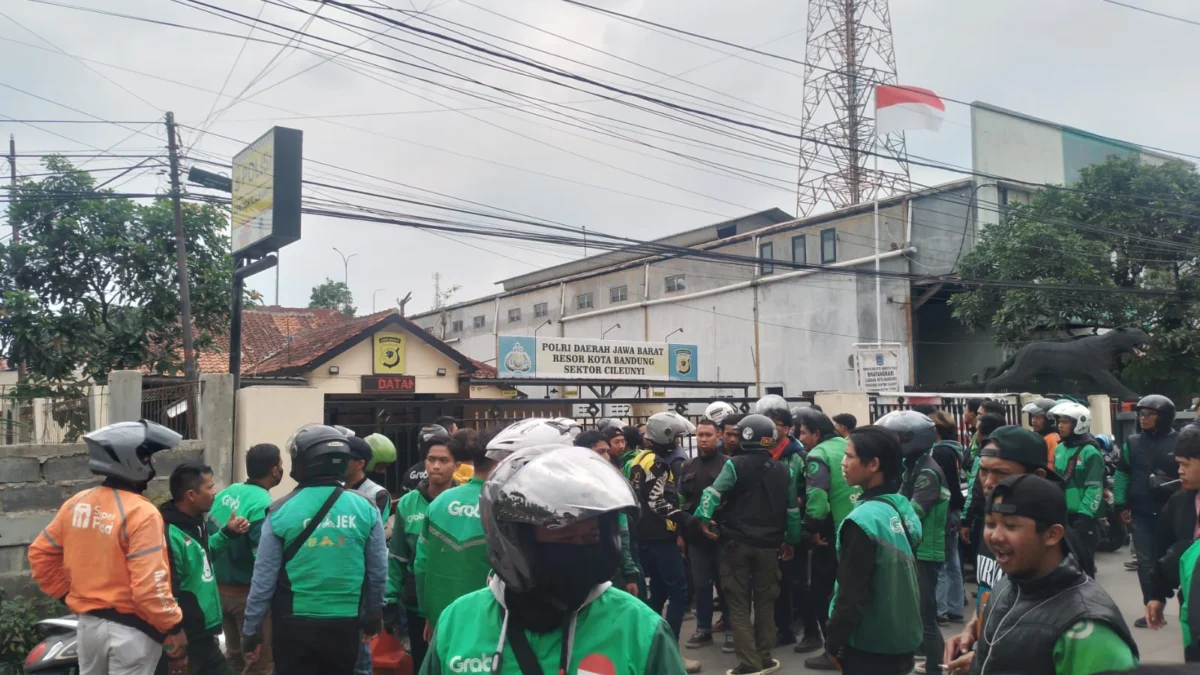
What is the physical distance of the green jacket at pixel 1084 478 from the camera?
7.50 meters

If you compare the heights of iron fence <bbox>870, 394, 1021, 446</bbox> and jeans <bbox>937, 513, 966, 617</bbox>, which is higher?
iron fence <bbox>870, 394, 1021, 446</bbox>

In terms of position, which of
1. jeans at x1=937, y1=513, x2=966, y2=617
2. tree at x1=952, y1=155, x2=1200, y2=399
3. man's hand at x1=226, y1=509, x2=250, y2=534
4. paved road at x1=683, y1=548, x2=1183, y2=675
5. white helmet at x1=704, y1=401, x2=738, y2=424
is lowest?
paved road at x1=683, y1=548, x2=1183, y2=675

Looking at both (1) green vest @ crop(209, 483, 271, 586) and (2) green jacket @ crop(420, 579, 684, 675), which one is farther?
(1) green vest @ crop(209, 483, 271, 586)

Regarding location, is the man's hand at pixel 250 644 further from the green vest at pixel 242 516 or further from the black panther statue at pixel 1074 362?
the black panther statue at pixel 1074 362

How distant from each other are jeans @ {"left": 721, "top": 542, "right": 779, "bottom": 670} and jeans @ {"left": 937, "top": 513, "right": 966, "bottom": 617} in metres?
2.34

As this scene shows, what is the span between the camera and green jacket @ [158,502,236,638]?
15.6ft

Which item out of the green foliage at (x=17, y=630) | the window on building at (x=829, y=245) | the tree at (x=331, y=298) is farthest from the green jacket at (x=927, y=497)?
the tree at (x=331, y=298)

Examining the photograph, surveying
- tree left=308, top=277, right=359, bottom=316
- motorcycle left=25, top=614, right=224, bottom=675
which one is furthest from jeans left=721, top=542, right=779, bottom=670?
tree left=308, top=277, right=359, bottom=316

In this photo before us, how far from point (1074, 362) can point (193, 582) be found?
18.7 meters

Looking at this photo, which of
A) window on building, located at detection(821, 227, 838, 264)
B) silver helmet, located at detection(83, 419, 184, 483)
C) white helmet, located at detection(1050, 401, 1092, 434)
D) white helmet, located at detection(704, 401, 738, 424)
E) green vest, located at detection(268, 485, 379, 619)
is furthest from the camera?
window on building, located at detection(821, 227, 838, 264)

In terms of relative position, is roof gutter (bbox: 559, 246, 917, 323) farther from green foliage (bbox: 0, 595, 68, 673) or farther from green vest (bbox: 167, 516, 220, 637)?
green vest (bbox: 167, 516, 220, 637)

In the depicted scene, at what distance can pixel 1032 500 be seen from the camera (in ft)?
9.85

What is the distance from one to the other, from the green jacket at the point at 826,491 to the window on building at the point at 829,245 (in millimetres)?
24646

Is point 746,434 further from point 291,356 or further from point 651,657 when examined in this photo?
point 291,356
